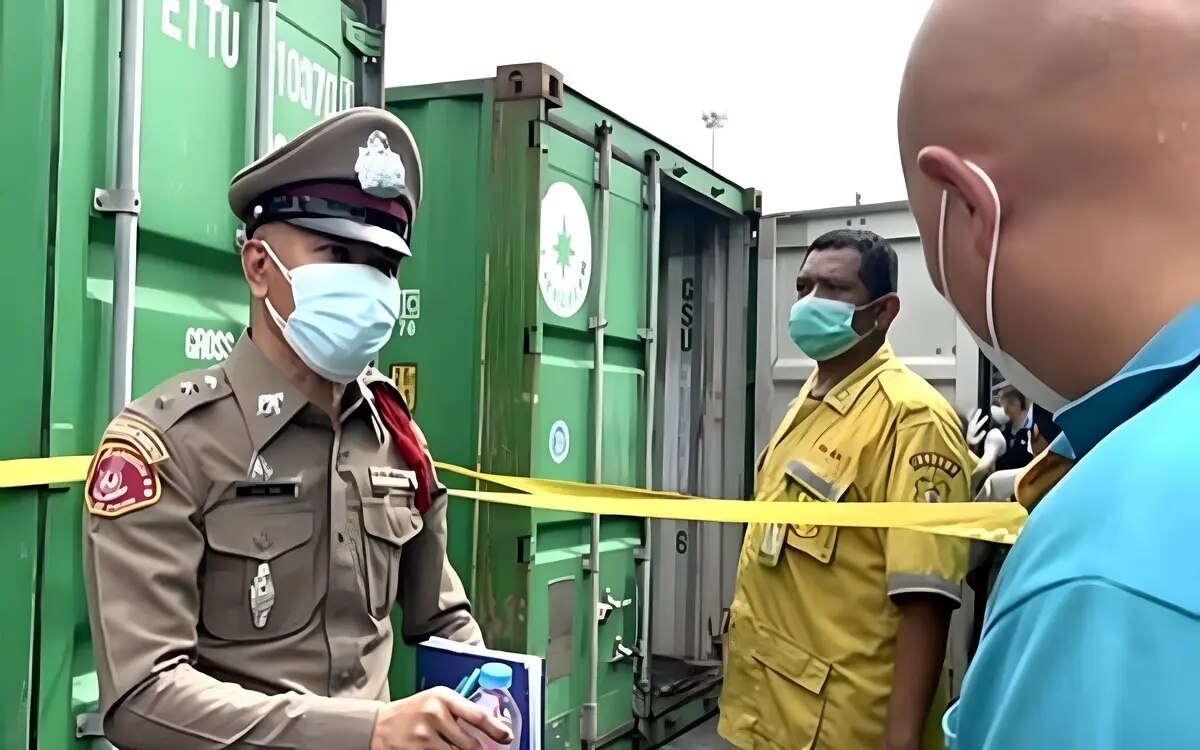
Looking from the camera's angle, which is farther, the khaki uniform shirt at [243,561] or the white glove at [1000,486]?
the white glove at [1000,486]

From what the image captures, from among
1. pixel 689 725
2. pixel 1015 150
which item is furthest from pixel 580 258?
pixel 1015 150

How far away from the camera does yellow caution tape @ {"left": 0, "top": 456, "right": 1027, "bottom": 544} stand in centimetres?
154

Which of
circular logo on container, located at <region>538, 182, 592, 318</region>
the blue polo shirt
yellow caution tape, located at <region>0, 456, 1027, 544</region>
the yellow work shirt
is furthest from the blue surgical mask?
the blue polo shirt

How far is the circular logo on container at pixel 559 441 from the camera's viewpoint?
3.13 m

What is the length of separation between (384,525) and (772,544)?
124cm

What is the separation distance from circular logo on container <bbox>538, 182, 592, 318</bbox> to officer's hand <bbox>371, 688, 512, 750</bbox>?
1.89 metres

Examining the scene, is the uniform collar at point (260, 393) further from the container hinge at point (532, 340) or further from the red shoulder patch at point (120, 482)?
the container hinge at point (532, 340)

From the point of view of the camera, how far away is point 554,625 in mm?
3158

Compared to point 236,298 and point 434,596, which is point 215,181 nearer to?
point 236,298

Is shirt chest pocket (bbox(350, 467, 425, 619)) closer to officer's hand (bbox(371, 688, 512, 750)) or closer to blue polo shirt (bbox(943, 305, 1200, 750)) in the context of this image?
officer's hand (bbox(371, 688, 512, 750))

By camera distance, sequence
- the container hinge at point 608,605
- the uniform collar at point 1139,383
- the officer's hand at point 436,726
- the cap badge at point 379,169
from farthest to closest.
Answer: the container hinge at point 608,605 → the cap badge at point 379,169 → the officer's hand at point 436,726 → the uniform collar at point 1139,383

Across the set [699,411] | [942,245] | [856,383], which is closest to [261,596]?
[942,245]

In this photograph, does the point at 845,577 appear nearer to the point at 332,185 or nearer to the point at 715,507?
the point at 715,507

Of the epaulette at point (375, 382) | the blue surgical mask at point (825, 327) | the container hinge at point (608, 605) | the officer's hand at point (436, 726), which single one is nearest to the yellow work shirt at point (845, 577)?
the blue surgical mask at point (825, 327)
